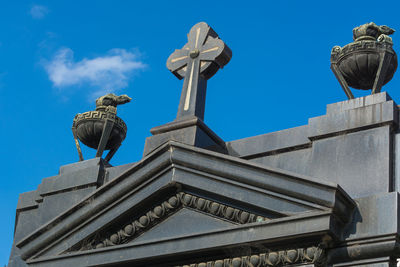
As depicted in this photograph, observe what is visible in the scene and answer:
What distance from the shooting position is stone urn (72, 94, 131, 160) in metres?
14.3

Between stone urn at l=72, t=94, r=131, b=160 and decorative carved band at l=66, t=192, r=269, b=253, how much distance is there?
2.44 metres

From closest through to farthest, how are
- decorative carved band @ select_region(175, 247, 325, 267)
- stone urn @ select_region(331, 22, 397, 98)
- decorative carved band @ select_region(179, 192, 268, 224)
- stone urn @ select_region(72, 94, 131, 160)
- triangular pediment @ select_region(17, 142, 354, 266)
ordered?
1. decorative carved band @ select_region(175, 247, 325, 267)
2. triangular pediment @ select_region(17, 142, 354, 266)
3. decorative carved band @ select_region(179, 192, 268, 224)
4. stone urn @ select_region(331, 22, 397, 98)
5. stone urn @ select_region(72, 94, 131, 160)

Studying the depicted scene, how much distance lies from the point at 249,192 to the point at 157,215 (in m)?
1.57

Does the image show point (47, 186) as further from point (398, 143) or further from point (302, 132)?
point (398, 143)

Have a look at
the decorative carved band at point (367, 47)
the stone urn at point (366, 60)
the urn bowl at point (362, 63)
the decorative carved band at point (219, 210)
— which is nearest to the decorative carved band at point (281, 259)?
the decorative carved band at point (219, 210)

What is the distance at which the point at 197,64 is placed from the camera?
520 inches

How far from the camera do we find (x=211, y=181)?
37.0 feet

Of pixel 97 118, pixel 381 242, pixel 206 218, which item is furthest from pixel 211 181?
pixel 97 118

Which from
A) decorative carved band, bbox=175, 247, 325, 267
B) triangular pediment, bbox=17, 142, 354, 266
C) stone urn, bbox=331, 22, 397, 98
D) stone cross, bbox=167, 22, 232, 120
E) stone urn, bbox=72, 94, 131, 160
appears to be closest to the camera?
decorative carved band, bbox=175, 247, 325, 267

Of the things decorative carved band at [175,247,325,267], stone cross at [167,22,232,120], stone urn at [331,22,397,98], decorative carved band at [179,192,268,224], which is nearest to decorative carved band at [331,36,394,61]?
stone urn at [331,22,397,98]

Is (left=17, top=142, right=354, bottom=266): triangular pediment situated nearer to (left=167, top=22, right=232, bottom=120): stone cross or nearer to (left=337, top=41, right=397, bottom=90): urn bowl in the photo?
(left=167, top=22, right=232, bottom=120): stone cross

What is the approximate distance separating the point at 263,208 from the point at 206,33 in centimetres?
376

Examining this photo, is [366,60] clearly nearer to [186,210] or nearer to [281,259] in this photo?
[281,259]

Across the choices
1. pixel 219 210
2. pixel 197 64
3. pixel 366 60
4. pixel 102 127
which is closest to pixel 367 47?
pixel 366 60
